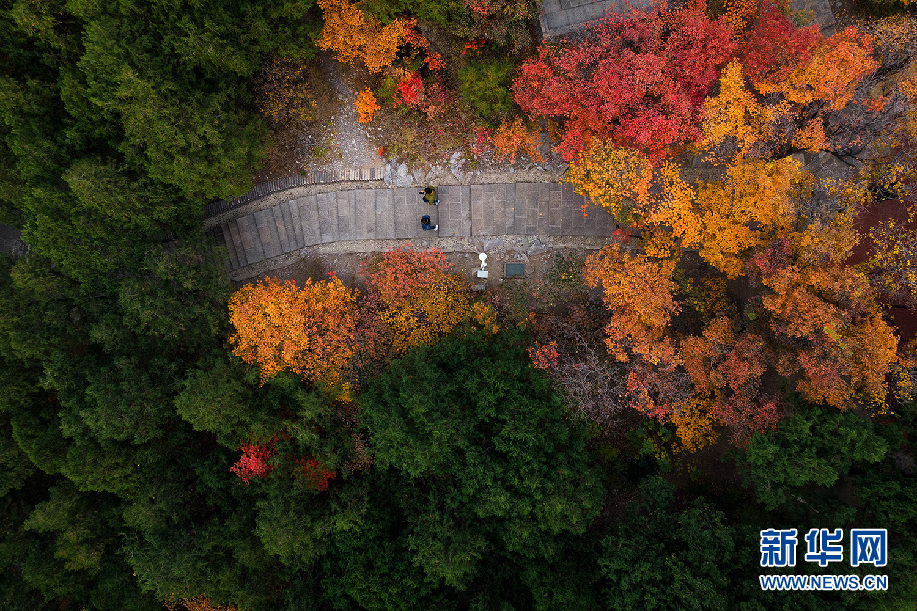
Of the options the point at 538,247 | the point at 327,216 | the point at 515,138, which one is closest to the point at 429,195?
the point at 515,138

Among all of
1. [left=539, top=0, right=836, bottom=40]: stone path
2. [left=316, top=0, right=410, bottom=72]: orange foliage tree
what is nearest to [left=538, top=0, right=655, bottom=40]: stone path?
[left=539, top=0, right=836, bottom=40]: stone path

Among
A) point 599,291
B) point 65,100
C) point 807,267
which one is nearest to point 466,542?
point 599,291

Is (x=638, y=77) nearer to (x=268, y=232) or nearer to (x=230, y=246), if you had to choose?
(x=268, y=232)

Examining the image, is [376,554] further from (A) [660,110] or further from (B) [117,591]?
(A) [660,110]

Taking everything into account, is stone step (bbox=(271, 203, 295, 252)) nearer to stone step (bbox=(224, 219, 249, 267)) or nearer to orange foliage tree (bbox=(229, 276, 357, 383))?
stone step (bbox=(224, 219, 249, 267))

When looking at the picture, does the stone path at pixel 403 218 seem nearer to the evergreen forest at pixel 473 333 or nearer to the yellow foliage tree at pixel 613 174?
the evergreen forest at pixel 473 333

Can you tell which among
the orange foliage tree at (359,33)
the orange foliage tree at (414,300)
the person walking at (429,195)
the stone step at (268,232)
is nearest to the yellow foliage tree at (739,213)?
the orange foliage tree at (414,300)
